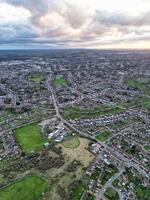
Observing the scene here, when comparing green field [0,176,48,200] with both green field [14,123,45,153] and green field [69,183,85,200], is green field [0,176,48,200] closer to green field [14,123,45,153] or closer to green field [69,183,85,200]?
green field [69,183,85,200]

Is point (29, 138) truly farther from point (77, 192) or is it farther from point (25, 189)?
point (77, 192)

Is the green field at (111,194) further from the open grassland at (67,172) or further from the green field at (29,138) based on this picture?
the green field at (29,138)

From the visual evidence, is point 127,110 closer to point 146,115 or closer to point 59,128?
point 146,115

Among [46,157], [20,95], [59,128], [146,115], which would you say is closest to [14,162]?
[46,157]

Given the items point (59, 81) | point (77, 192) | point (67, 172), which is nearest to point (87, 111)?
point (67, 172)

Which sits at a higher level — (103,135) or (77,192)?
(77,192)

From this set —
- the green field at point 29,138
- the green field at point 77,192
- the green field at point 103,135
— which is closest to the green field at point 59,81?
the green field at point 29,138

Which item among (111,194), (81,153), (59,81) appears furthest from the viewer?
(59,81)
